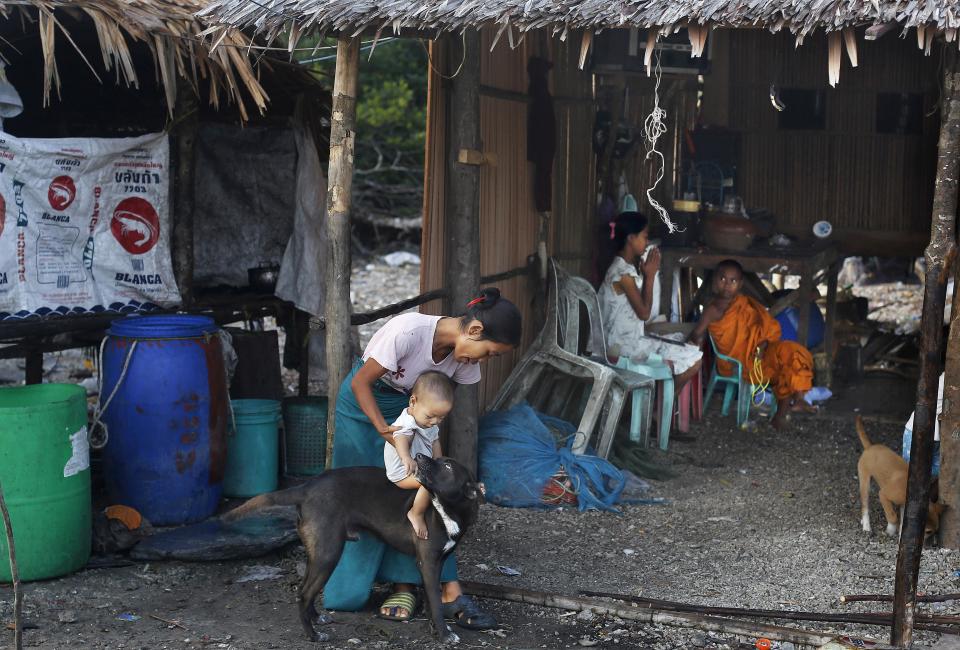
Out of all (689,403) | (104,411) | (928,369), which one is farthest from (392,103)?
(928,369)

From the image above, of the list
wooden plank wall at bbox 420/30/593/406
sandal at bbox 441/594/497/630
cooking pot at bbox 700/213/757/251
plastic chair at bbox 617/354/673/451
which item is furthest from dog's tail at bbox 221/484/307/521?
cooking pot at bbox 700/213/757/251

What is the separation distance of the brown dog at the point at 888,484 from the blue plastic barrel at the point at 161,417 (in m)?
3.44

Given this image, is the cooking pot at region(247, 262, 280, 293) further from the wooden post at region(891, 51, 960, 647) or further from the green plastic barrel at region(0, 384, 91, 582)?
the wooden post at region(891, 51, 960, 647)

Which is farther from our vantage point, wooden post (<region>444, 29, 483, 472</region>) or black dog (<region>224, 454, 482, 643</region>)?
wooden post (<region>444, 29, 483, 472</region>)

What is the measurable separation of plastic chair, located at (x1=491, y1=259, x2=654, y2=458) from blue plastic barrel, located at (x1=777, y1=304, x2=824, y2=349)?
2.42 meters

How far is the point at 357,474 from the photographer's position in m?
4.44

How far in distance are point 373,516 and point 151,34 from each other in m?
2.93

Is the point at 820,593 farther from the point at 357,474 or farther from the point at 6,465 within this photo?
the point at 6,465

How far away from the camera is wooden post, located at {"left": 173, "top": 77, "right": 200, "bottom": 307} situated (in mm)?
6859

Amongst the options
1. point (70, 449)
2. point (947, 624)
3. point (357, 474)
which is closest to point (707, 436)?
point (947, 624)

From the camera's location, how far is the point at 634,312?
7.73 meters

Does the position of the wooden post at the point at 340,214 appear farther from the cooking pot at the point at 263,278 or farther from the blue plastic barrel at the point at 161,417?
the cooking pot at the point at 263,278

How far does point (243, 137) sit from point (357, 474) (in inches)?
154

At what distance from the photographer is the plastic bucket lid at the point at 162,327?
5652 mm
